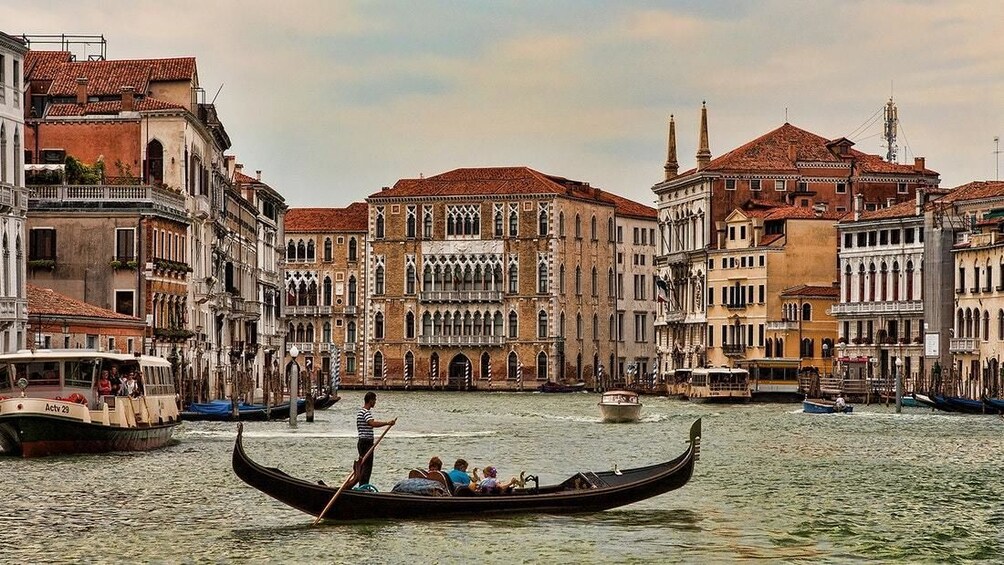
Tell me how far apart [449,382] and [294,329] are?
9038mm

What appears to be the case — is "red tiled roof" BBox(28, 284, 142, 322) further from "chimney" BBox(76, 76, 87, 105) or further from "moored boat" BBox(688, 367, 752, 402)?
"moored boat" BBox(688, 367, 752, 402)

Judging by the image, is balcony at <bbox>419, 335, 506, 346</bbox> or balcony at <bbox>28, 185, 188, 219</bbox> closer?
balcony at <bbox>28, 185, 188, 219</bbox>

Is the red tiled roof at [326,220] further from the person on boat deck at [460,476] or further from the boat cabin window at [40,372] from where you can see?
the person on boat deck at [460,476]

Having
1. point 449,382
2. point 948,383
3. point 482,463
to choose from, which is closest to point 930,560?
point 482,463

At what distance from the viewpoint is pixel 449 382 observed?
98062 millimetres

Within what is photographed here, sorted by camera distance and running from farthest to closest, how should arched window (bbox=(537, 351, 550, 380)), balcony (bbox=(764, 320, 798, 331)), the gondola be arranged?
arched window (bbox=(537, 351, 550, 380)) → balcony (bbox=(764, 320, 798, 331)) → the gondola

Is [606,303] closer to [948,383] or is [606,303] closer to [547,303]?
[547,303]

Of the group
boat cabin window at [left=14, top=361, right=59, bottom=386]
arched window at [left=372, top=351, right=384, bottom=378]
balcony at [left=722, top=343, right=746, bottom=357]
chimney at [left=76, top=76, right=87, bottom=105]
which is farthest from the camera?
arched window at [left=372, top=351, right=384, bottom=378]

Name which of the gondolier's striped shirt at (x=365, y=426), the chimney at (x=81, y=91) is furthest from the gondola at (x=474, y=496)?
the chimney at (x=81, y=91)

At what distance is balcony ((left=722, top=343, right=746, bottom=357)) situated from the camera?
85438mm

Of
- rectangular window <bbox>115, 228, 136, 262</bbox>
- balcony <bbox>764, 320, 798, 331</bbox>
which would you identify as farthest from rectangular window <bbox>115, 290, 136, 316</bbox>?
balcony <bbox>764, 320, 798, 331</bbox>

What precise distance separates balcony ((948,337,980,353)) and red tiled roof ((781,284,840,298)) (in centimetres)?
1360

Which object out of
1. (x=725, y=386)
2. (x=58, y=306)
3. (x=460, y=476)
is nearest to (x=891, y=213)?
(x=725, y=386)

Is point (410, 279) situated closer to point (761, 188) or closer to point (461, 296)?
point (461, 296)
